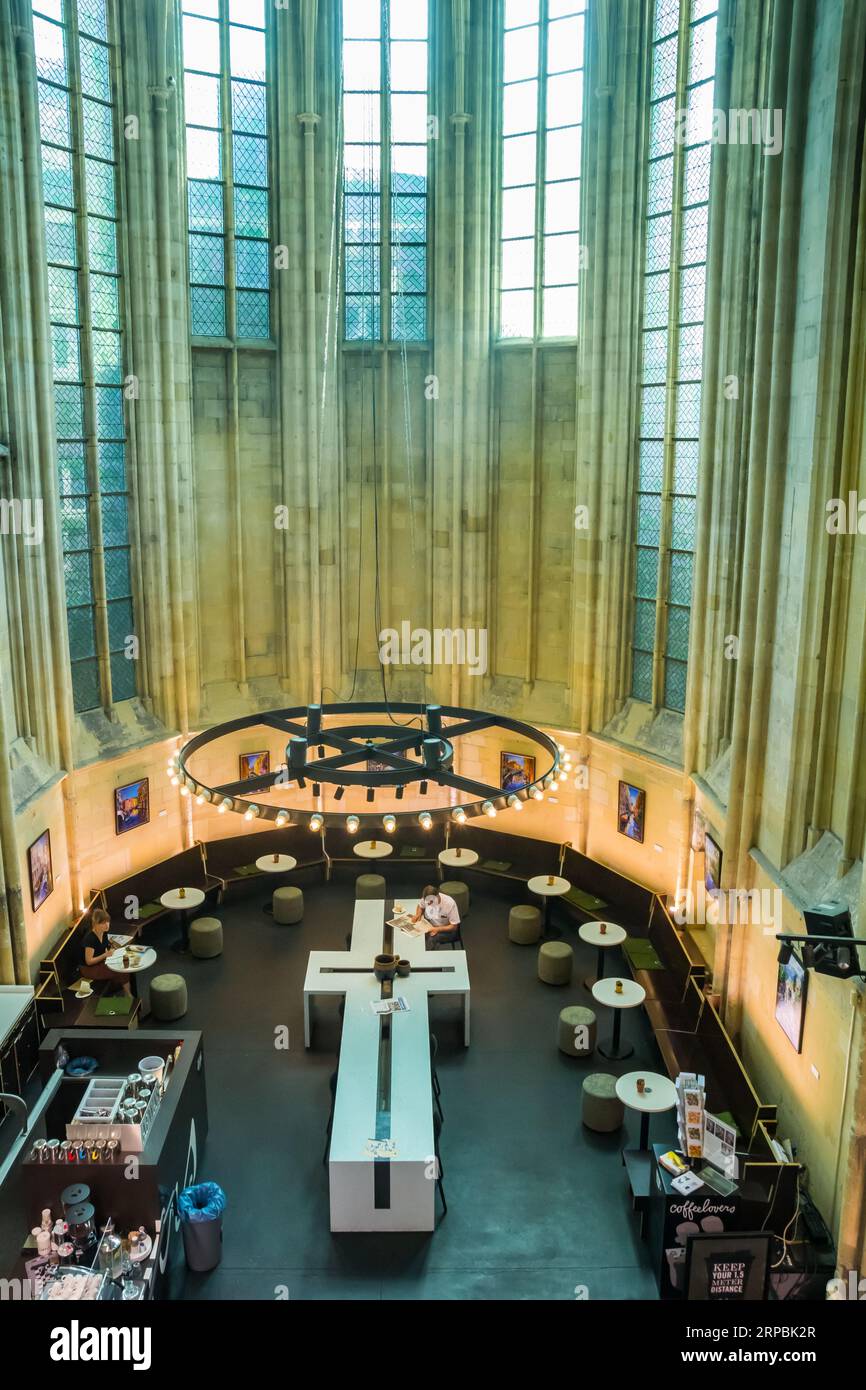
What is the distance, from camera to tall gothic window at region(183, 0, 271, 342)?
20688mm

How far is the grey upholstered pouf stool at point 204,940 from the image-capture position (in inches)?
771

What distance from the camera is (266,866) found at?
21.2 m

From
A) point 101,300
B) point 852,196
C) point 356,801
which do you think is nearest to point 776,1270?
point 852,196

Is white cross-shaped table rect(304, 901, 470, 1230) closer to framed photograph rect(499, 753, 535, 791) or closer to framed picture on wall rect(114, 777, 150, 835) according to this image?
framed picture on wall rect(114, 777, 150, 835)

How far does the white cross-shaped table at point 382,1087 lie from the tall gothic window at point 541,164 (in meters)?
12.2

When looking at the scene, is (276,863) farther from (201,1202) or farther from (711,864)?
(201,1202)

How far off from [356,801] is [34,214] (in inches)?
507

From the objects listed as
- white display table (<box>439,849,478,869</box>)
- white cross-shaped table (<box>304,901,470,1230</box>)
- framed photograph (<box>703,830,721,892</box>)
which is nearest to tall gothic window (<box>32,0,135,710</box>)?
white display table (<box>439,849,478,869</box>)

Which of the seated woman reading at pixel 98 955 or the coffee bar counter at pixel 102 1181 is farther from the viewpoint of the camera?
the seated woman reading at pixel 98 955

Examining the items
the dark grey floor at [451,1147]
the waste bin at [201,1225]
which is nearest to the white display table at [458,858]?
the dark grey floor at [451,1147]

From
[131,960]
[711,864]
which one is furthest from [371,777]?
[711,864]

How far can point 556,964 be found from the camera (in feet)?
61.3

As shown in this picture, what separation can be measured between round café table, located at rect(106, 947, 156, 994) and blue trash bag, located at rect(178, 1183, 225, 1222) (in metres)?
5.21

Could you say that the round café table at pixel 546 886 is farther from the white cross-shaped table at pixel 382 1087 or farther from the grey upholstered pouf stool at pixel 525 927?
the white cross-shaped table at pixel 382 1087
